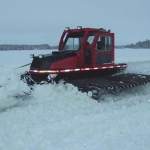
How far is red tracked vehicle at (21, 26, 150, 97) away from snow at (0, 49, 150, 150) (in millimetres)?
427

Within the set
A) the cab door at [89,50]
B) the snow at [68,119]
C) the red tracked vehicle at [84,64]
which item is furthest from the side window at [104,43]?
the snow at [68,119]

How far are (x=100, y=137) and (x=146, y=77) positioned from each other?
4.96m

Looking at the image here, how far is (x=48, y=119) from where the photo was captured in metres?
5.32

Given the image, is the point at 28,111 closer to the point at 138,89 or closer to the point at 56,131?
the point at 56,131

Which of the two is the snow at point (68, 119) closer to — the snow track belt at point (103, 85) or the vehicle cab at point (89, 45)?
the snow track belt at point (103, 85)

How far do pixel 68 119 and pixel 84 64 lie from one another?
144 inches

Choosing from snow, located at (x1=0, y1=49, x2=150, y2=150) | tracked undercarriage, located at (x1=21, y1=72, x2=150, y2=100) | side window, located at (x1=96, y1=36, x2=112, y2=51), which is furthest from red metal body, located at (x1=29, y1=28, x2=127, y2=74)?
snow, located at (x1=0, y1=49, x2=150, y2=150)

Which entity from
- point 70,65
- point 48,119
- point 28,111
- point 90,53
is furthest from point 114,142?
point 90,53

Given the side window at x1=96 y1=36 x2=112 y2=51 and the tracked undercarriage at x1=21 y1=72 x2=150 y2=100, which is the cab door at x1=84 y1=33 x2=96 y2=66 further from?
the tracked undercarriage at x1=21 y1=72 x2=150 y2=100

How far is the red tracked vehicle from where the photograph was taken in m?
7.45

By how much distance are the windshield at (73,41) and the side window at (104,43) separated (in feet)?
2.24

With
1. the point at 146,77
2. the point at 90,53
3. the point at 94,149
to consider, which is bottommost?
the point at 94,149

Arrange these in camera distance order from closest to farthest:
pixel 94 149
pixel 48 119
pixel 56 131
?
pixel 94 149 → pixel 56 131 → pixel 48 119

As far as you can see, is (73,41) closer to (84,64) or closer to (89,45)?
(89,45)
